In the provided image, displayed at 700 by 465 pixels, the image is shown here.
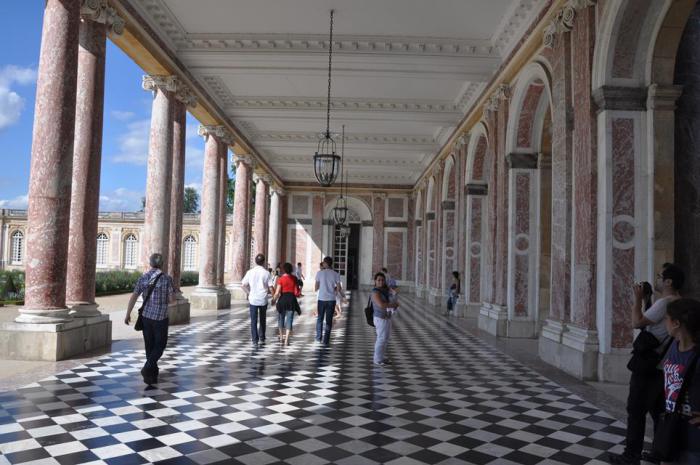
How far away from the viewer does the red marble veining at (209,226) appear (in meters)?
17.2

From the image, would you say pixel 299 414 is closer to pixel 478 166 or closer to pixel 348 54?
pixel 348 54

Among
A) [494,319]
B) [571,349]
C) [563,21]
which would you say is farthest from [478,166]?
[571,349]

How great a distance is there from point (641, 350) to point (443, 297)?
53.4 ft

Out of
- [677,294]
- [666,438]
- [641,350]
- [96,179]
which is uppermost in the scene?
[96,179]

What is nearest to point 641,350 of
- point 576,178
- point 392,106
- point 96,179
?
point 576,178

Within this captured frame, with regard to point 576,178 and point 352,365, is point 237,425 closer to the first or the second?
point 352,365

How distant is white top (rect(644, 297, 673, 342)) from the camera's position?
442 cm

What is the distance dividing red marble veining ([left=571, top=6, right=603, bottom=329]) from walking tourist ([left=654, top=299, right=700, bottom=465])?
5.10 m

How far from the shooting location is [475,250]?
53.3ft

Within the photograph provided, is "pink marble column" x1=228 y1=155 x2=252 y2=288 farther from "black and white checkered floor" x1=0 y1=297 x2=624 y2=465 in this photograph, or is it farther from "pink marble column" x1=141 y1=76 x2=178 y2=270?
"black and white checkered floor" x1=0 y1=297 x2=624 y2=465

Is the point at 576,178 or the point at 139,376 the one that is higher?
the point at 576,178

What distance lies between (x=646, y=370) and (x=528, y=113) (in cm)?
875

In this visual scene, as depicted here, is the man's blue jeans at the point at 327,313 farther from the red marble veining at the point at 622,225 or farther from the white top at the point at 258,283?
the red marble veining at the point at 622,225

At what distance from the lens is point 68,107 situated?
8.23 m
